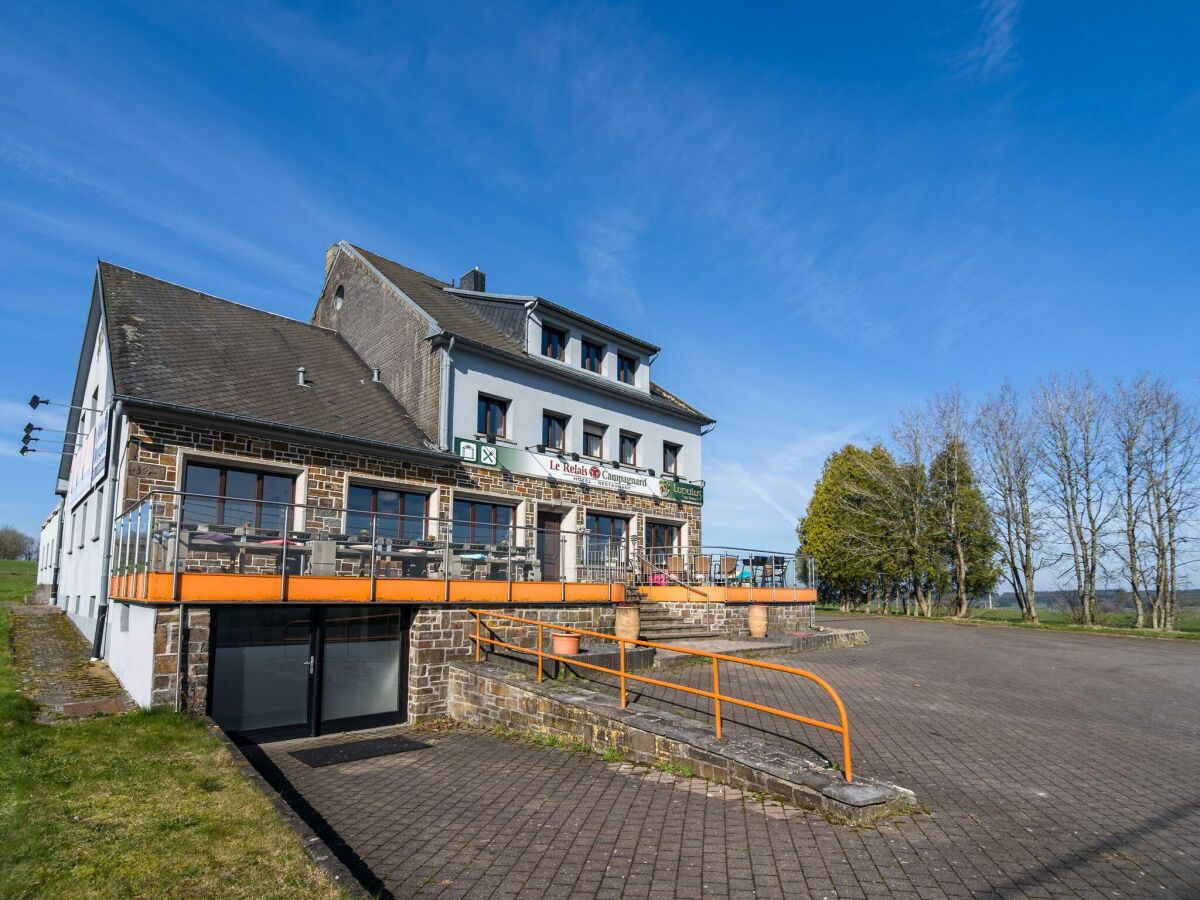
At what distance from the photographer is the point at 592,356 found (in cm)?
2153

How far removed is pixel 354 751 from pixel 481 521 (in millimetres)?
7799

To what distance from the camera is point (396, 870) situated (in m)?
5.27

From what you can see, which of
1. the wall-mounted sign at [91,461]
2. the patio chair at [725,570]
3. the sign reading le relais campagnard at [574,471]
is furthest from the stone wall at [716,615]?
the wall-mounted sign at [91,461]

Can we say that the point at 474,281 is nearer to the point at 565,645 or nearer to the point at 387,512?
the point at 387,512

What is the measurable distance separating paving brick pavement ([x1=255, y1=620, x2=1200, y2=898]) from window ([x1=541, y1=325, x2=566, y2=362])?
11774 mm

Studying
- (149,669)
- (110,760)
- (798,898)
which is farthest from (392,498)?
(798,898)

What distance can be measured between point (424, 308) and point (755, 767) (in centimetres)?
1462

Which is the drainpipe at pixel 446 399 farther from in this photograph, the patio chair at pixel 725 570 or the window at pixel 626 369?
the patio chair at pixel 725 570

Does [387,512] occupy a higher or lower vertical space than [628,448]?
lower

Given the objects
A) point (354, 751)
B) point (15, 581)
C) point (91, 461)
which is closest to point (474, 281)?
point (91, 461)

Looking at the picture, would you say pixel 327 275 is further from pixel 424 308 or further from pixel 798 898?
A: pixel 798 898

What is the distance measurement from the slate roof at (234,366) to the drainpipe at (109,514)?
82 cm

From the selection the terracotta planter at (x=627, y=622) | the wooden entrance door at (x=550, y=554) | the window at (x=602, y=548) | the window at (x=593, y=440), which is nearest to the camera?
the terracotta planter at (x=627, y=622)

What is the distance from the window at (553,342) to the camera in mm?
20109
